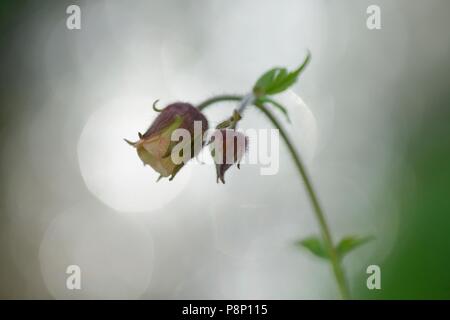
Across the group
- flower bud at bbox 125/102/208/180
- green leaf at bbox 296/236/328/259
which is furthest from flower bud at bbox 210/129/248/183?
green leaf at bbox 296/236/328/259

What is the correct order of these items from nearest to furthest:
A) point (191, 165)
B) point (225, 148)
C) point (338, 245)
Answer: point (225, 148) < point (338, 245) < point (191, 165)

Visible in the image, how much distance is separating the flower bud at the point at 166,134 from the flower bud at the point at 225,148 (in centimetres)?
11

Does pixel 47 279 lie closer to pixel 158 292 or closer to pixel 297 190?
pixel 158 292

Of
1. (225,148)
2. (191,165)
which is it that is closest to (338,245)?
(225,148)

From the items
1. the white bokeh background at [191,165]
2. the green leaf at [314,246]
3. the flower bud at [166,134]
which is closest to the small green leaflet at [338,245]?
the green leaf at [314,246]

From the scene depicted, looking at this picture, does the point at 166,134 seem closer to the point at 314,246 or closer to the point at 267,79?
the point at 267,79

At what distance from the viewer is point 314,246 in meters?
2.42

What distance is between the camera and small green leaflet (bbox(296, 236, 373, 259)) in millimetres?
2281

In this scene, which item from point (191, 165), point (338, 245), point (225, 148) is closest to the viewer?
point (225, 148)

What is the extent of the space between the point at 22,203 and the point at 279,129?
607 cm

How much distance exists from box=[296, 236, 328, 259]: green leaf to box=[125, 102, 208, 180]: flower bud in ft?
2.04

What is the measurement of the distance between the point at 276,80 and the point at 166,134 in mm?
470

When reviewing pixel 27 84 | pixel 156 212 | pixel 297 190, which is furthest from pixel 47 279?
pixel 297 190
